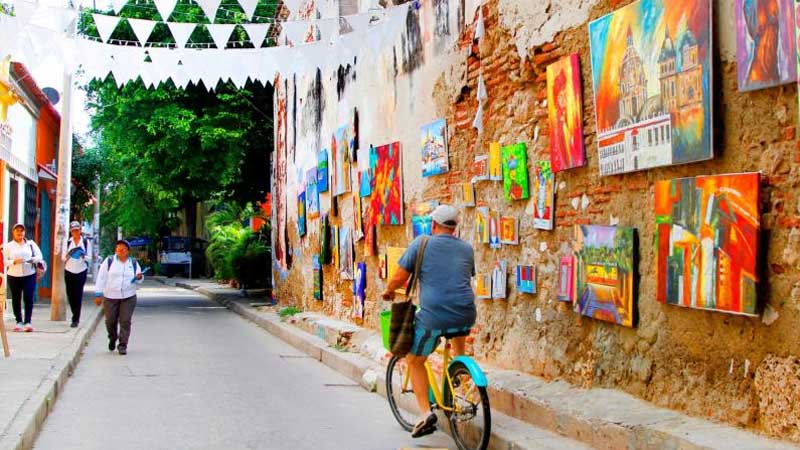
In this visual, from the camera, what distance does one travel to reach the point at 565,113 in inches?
298

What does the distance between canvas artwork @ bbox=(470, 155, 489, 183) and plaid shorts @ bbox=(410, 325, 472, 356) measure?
2.80m

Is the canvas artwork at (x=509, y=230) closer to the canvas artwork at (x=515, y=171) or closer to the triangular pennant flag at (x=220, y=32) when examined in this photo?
the canvas artwork at (x=515, y=171)

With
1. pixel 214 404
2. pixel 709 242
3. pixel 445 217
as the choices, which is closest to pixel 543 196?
pixel 445 217

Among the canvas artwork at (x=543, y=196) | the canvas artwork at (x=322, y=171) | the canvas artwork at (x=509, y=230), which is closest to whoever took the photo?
the canvas artwork at (x=543, y=196)

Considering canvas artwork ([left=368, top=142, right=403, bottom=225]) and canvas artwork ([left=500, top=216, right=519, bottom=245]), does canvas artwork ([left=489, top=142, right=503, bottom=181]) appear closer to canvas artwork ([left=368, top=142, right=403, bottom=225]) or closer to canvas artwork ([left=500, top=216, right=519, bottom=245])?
canvas artwork ([left=500, top=216, right=519, bottom=245])

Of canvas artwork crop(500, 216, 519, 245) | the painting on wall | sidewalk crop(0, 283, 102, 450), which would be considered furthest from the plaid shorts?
sidewalk crop(0, 283, 102, 450)

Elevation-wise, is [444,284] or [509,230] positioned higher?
[509,230]

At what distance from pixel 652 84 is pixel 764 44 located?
1230 millimetres

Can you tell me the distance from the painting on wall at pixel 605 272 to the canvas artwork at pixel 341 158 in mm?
8039

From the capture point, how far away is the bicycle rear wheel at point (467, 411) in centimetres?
629

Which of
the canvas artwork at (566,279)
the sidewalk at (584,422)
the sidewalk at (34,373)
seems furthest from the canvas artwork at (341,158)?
the canvas artwork at (566,279)

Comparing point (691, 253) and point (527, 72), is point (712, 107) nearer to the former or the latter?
point (691, 253)

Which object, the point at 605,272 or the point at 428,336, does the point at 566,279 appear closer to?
the point at 605,272

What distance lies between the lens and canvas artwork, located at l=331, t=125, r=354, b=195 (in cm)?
1508
